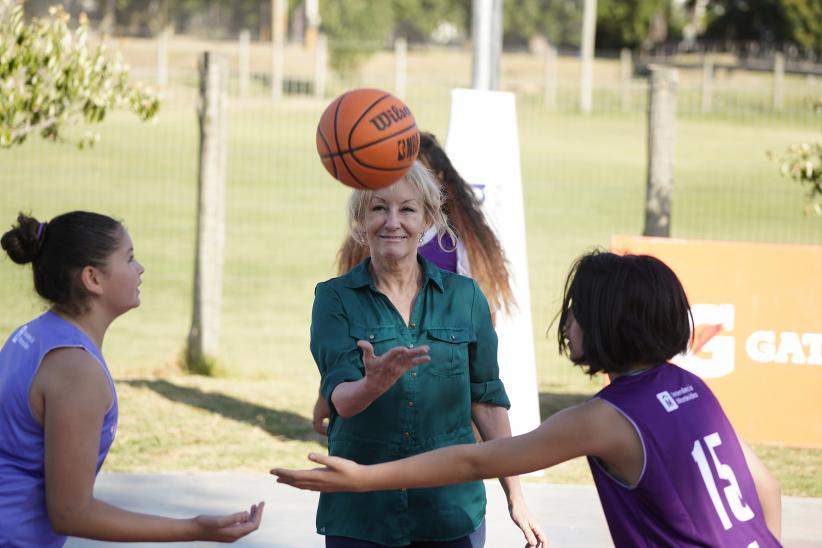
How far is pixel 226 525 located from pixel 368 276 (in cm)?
96

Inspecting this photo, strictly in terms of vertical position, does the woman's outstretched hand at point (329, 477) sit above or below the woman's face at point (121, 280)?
below

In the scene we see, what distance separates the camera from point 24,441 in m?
2.84

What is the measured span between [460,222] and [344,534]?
2.30 meters

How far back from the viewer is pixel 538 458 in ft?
8.90

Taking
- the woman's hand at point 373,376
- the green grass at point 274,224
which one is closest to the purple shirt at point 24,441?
the woman's hand at point 373,376

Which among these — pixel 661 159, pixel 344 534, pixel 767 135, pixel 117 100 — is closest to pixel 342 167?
pixel 344 534

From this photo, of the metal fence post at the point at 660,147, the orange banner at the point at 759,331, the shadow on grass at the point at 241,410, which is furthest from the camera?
the metal fence post at the point at 660,147

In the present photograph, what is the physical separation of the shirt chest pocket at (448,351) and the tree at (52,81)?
4567 mm

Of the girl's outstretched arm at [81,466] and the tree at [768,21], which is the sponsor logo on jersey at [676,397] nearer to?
the girl's outstretched arm at [81,466]

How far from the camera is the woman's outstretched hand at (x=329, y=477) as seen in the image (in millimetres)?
2748

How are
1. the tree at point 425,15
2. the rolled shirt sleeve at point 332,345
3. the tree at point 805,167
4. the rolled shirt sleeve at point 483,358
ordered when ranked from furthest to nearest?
the tree at point 425,15 → the tree at point 805,167 → the rolled shirt sleeve at point 483,358 → the rolled shirt sleeve at point 332,345

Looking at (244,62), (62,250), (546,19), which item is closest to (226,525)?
(62,250)

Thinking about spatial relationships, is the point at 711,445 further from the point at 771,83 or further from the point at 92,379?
the point at 771,83

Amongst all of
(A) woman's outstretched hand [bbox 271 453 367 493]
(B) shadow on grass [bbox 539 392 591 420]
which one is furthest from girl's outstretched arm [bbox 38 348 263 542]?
(B) shadow on grass [bbox 539 392 591 420]
